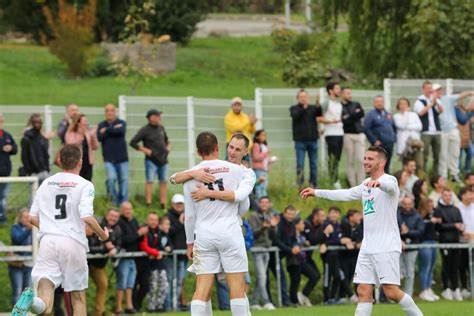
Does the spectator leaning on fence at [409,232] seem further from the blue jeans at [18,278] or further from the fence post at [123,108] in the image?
the blue jeans at [18,278]

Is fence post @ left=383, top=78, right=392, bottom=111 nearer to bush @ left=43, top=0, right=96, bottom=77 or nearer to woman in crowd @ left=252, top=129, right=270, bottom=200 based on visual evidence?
woman in crowd @ left=252, top=129, right=270, bottom=200

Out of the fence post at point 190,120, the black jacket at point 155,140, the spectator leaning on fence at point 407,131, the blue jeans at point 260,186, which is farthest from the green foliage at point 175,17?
the black jacket at point 155,140

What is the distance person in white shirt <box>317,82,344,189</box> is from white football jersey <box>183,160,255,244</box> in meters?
12.3

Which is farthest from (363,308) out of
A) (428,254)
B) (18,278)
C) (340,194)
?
(428,254)

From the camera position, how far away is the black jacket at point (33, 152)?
23.2m

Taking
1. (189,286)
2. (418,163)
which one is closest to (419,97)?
(418,163)

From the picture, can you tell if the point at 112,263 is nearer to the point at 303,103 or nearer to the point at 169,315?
the point at 169,315

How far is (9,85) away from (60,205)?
1036 inches

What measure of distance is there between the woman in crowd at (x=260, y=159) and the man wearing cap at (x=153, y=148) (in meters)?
1.74

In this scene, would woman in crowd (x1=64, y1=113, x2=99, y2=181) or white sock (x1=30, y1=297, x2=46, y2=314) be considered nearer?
white sock (x1=30, y1=297, x2=46, y2=314)

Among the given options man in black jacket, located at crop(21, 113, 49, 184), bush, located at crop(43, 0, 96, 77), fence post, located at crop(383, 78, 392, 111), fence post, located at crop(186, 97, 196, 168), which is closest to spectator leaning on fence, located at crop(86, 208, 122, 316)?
man in black jacket, located at crop(21, 113, 49, 184)

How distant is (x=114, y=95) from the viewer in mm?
38906

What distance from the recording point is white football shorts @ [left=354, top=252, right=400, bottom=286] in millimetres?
15086

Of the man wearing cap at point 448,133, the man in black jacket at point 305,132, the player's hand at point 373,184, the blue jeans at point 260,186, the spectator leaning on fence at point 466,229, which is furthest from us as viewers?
the man wearing cap at point 448,133
